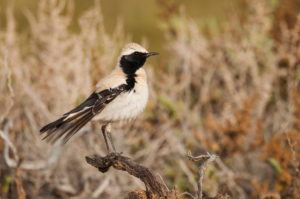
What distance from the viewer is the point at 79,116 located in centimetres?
300

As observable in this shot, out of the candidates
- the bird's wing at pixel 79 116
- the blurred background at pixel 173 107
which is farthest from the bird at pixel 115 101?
the blurred background at pixel 173 107

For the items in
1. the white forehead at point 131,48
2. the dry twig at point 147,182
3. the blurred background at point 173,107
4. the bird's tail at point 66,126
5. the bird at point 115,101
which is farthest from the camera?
the blurred background at point 173,107

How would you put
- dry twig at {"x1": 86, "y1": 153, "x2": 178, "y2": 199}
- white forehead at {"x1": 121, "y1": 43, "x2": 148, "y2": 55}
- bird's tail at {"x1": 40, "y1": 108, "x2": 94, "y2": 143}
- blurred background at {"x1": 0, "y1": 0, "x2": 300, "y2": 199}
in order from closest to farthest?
dry twig at {"x1": 86, "y1": 153, "x2": 178, "y2": 199}
bird's tail at {"x1": 40, "y1": 108, "x2": 94, "y2": 143}
white forehead at {"x1": 121, "y1": 43, "x2": 148, "y2": 55}
blurred background at {"x1": 0, "y1": 0, "x2": 300, "y2": 199}

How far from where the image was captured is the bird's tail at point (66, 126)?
108 inches

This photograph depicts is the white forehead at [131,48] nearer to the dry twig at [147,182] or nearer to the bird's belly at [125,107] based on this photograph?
the bird's belly at [125,107]

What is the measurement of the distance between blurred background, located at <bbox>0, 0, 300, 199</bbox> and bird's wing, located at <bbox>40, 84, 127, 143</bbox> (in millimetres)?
1314

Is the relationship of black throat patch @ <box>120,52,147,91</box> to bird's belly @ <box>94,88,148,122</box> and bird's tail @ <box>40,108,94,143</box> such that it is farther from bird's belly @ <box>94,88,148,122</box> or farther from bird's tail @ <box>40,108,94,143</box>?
bird's tail @ <box>40,108,94,143</box>

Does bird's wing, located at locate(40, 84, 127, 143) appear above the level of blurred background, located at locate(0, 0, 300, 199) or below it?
above

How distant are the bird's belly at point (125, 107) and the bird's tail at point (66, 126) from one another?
168mm

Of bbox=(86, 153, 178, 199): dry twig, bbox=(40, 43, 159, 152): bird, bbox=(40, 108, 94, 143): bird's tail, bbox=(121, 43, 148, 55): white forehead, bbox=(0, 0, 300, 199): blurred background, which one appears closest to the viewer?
bbox=(86, 153, 178, 199): dry twig

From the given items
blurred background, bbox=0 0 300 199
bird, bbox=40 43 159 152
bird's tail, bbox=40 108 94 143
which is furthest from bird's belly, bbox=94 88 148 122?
blurred background, bbox=0 0 300 199

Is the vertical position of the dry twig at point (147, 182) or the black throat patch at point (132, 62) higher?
the black throat patch at point (132, 62)

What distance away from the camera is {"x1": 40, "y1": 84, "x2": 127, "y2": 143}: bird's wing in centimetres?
278

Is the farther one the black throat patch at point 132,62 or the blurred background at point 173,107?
the blurred background at point 173,107
